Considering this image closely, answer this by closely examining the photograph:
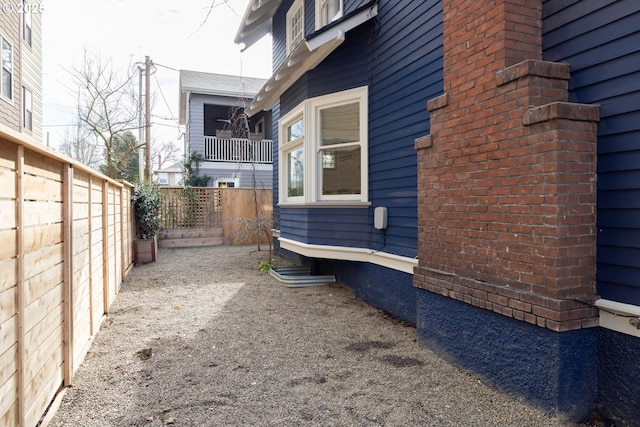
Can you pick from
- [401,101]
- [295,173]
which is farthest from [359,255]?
[295,173]

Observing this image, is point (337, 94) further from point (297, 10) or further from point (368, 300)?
point (297, 10)

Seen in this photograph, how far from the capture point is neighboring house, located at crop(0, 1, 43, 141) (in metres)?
10.1

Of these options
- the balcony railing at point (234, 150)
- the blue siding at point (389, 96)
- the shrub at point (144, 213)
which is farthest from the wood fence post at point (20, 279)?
the balcony railing at point (234, 150)

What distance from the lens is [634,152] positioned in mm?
2475

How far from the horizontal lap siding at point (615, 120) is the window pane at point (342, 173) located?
3.38m

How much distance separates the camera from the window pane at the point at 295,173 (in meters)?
7.14

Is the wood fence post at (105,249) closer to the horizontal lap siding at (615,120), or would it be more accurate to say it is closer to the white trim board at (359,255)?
the white trim board at (359,255)

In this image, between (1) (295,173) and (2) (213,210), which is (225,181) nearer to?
(2) (213,210)

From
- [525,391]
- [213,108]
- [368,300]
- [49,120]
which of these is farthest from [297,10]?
[49,120]

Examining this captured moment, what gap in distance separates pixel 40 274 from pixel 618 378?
11.7 ft

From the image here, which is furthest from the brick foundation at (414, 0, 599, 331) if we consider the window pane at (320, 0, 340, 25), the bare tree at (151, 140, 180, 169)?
the bare tree at (151, 140, 180, 169)

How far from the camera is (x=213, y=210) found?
44.6 ft

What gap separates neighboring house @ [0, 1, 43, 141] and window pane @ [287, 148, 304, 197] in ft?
23.8

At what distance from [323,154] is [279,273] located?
7.90 ft
